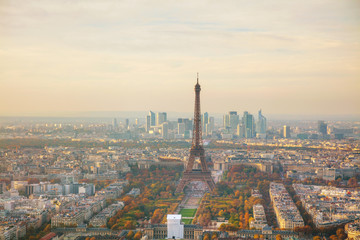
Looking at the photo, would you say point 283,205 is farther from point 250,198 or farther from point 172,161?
point 172,161

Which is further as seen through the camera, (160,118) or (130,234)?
(160,118)

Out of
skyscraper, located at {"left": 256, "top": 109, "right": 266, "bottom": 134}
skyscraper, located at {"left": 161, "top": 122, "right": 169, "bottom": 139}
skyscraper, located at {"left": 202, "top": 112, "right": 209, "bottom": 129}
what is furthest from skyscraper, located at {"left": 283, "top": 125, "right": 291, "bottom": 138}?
skyscraper, located at {"left": 161, "top": 122, "right": 169, "bottom": 139}

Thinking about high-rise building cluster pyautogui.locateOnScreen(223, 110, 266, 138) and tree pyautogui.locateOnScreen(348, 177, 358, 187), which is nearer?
tree pyautogui.locateOnScreen(348, 177, 358, 187)

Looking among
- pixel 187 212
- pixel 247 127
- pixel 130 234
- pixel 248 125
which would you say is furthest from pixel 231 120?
pixel 130 234

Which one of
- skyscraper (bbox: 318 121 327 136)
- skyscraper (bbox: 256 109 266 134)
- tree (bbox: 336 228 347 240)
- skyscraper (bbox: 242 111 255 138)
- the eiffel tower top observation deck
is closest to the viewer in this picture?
tree (bbox: 336 228 347 240)

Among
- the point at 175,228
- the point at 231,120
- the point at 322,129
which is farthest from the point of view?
the point at 231,120

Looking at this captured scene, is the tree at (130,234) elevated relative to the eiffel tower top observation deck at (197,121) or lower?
lower

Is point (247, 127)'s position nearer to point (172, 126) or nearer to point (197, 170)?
point (172, 126)

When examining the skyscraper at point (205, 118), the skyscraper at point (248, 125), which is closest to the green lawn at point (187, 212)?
the skyscraper at point (248, 125)

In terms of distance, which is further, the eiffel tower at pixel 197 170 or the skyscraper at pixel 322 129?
the skyscraper at pixel 322 129

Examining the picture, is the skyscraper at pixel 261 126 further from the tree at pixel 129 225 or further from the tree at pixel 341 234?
the tree at pixel 341 234

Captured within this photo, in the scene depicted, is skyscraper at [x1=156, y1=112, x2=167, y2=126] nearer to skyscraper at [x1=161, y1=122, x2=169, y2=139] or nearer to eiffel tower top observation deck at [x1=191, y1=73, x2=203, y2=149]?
skyscraper at [x1=161, y1=122, x2=169, y2=139]
